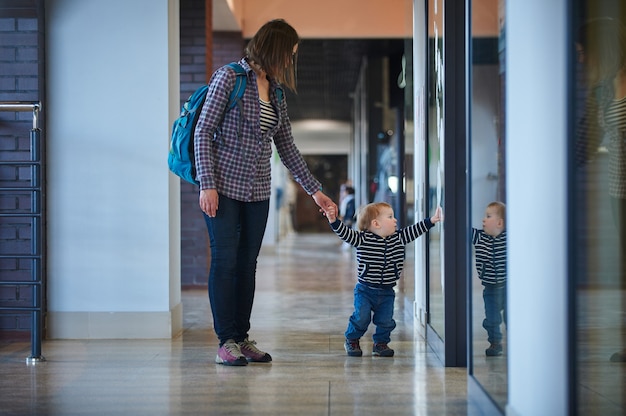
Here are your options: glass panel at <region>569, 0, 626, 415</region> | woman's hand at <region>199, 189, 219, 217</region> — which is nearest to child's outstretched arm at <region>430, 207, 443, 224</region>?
glass panel at <region>569, 0, 626, 415</region>

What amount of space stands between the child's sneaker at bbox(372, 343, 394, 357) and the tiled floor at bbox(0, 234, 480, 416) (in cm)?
6

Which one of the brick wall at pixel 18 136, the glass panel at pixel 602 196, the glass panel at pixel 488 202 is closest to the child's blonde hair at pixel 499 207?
the glass panel at pixel 488 202

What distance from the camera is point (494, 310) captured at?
2506 millimetres

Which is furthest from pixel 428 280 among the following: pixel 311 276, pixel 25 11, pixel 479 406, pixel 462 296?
pixel 311 276

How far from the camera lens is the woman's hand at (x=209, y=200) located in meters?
3.26

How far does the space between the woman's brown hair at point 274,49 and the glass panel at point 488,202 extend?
104cm

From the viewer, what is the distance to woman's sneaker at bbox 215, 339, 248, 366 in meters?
3.40

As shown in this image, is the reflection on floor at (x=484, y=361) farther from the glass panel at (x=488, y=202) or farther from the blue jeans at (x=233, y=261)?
the blue jeans at (x=233, y=261)

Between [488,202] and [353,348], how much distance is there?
1.39 m

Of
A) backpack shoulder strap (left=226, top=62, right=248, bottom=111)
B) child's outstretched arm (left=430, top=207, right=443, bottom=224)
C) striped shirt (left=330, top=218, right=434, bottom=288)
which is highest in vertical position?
backpack shoulder strap (left=226, top=62, right=248, bottom=111)

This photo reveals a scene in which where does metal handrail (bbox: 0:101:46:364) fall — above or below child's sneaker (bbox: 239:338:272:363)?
above

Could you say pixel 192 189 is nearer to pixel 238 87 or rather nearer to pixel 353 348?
pixel 353 348

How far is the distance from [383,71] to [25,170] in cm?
791

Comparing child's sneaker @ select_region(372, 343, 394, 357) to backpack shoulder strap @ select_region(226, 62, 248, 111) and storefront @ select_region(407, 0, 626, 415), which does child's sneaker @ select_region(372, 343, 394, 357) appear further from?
backpack shoulder strap @ select_region(226, 62, 248, 111)
